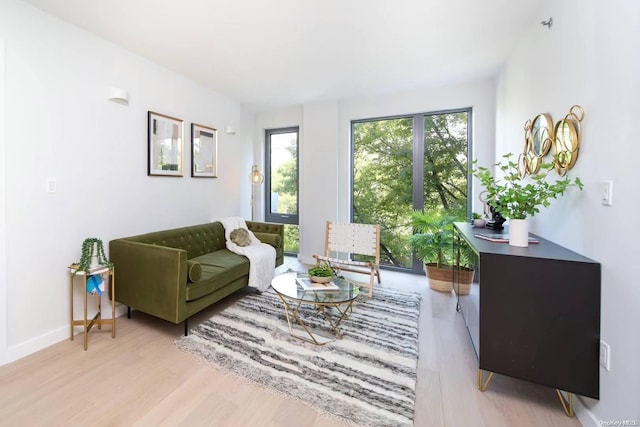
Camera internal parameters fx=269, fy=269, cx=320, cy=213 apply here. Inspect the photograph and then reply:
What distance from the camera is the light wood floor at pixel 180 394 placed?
148 cm

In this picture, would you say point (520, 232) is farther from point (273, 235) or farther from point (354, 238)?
point (273, 235)

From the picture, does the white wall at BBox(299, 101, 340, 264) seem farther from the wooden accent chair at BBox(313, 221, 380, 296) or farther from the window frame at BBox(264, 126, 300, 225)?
the wooden accent chair at BBox(313, 221, 380, 296)

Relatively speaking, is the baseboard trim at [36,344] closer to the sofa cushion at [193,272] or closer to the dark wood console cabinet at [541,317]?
the sofa cushion at [193,272]

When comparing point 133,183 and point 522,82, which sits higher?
point 522,82

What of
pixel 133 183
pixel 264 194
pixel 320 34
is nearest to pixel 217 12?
pixel 320 34

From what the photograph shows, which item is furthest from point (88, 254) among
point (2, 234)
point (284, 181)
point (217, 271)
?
point (284, 181)

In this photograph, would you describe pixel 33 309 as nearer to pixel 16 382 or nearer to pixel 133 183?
pixel 16 382

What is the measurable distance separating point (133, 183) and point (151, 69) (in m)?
1.28

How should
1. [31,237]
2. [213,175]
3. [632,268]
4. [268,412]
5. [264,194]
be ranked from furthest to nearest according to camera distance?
[264,194] < [213,175] < [31,237] < [268,412] < [632,268]

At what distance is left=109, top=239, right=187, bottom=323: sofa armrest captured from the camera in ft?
7.18

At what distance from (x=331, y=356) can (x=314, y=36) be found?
108 inches

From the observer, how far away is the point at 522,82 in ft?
8.16

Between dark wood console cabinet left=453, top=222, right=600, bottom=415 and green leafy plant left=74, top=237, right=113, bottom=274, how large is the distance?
9.51ft

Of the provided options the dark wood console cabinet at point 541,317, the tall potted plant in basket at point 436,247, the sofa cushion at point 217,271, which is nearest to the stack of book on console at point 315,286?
the sofa cushion at point 217,271
